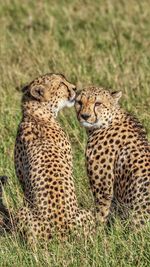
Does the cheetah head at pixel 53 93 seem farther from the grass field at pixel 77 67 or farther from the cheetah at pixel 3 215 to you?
the cheetah at pixel 3 215

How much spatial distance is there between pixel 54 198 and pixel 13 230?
0.28m

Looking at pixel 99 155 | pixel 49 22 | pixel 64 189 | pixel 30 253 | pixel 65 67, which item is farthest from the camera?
pixel 49 22

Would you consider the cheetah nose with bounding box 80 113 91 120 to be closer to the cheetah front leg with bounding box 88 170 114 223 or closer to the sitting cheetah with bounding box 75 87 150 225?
the sitting cheetah with bounding box 75 87 150 225

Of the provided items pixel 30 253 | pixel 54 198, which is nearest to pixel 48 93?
pixel 54 198

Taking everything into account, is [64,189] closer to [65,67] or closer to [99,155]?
[99,155]

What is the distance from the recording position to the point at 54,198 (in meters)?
5.57

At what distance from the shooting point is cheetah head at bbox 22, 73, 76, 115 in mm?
6312

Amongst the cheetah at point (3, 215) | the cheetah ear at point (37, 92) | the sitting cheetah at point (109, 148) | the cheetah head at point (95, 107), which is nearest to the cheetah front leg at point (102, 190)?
the sitting cheetah at point (109, 148)

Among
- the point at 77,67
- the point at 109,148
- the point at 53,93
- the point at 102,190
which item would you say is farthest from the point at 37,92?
the point at 77,67

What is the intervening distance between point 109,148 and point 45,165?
430mm

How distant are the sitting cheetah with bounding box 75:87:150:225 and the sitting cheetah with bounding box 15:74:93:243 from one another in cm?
17

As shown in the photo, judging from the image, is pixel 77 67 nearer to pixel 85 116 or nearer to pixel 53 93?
pixel 53 93

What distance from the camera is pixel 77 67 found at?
8742 millimetres

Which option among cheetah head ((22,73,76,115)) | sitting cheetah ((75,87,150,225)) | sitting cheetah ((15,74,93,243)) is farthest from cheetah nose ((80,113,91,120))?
cheetah head ((22,73,76,115))
